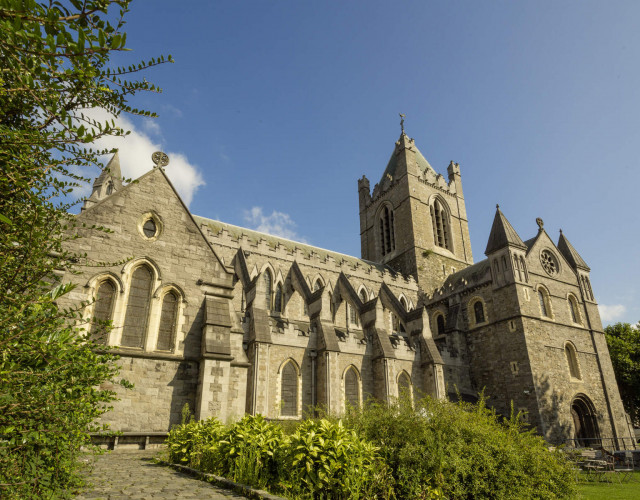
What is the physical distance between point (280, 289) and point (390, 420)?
18.6 m

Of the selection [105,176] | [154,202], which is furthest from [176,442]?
[105,176]

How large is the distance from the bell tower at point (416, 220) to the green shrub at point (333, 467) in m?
27.8

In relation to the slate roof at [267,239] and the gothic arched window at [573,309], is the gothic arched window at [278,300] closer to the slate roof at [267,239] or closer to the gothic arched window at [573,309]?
the slate roof at [267,239]

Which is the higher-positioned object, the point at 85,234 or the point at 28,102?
the point at 85,234

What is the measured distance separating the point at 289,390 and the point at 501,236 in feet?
57.2

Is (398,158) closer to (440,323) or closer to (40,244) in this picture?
(440,323)

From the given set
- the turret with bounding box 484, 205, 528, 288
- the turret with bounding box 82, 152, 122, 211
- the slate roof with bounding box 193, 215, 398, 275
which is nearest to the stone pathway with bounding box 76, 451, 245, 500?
the slate roof with bounding box 193, 215, 398, 275

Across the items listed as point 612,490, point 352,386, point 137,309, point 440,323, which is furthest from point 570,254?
point 137,309

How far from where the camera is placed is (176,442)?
30.9ft

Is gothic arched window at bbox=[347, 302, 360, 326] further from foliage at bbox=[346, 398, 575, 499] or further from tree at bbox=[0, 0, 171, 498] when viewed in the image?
tree at bbox=[0, 0, 171, 498]

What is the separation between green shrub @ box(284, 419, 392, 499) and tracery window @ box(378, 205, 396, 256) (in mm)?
32294

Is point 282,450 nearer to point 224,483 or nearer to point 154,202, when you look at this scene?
point 224,483

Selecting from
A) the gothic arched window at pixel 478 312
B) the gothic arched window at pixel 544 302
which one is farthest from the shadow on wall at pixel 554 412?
the gothic arched window at pixel 478 312

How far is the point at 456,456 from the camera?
6.79m
